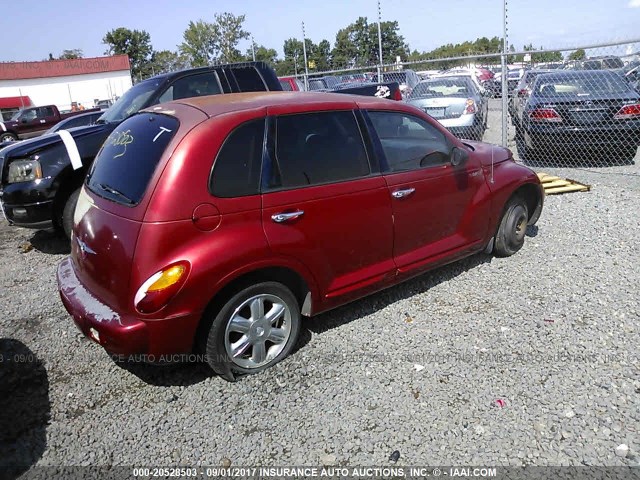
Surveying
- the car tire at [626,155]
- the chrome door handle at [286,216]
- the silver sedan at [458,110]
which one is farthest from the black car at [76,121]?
the car tire at [626,155]

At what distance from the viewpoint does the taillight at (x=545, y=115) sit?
8.10 m

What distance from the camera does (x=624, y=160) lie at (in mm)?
8953

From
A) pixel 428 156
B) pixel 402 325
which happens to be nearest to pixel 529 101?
pixel 428 156

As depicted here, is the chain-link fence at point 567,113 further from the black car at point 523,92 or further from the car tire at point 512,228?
the car tire at point 512,228

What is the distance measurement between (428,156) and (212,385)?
240 centimetres

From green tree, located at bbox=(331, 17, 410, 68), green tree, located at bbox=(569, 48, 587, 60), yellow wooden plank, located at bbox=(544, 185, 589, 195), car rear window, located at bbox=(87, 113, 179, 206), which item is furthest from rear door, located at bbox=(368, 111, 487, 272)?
green tree, located at bbox=(331, 17, 410, 68)

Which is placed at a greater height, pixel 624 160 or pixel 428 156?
pixel 428 156

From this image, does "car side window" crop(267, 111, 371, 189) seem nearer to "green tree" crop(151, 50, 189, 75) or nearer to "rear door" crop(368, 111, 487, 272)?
"rear door" crop(368, 111, 487, 272)

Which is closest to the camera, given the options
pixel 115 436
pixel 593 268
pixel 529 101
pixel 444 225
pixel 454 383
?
pixel 115 436

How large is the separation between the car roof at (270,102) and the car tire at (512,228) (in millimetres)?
1739

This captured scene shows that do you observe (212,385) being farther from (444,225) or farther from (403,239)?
(444,225)

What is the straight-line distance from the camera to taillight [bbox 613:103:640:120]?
308 inches

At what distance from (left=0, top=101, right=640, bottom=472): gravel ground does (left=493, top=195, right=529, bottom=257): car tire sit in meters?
0.35

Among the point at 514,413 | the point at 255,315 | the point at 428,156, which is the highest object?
the point at 428,156
